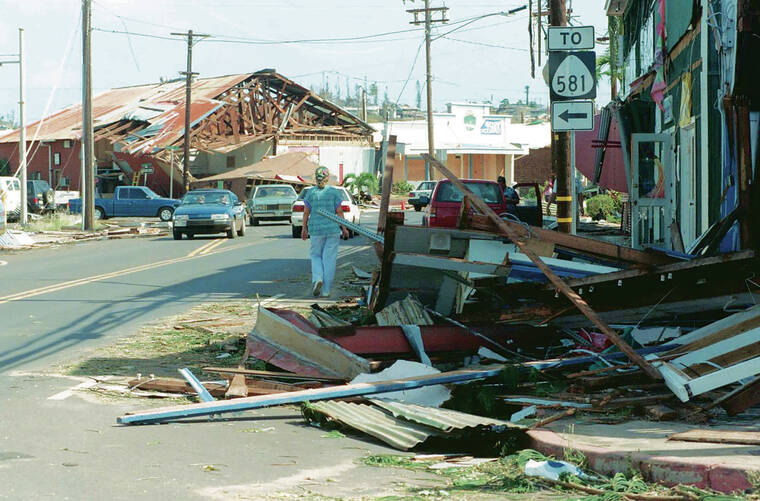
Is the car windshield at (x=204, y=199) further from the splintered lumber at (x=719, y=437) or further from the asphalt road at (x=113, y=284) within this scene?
the splintered lumber at (x=719, y=437)

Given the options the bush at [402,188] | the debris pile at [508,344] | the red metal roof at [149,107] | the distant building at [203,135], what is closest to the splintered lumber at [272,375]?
the debris pile at [508,344]

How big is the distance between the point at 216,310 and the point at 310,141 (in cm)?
5566

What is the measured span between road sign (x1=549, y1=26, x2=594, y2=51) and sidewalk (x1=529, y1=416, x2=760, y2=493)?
699 centimetres

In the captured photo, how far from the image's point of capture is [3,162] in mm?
70750

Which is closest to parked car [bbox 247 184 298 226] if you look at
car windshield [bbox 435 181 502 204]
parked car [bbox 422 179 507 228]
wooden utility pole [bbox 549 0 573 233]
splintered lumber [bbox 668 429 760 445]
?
parked car [bbox 422 179 507 228]

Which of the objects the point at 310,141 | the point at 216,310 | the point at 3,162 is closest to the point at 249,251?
the point at 216,310

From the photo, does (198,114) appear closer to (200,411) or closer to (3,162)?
(3,162)

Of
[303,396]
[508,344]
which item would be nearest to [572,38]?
[508,344]

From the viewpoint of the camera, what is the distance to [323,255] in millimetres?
14938

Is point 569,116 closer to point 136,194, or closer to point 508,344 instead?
point 508,344

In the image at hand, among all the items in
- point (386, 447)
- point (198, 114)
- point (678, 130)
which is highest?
point (198, 114)

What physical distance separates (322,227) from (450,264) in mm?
5090

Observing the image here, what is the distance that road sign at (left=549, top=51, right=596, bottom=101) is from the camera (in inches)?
516

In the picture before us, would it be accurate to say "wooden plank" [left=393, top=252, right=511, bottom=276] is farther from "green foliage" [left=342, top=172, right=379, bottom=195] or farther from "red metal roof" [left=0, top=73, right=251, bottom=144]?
"green foliage" [left=342, top=172, right=379, bottom=195]
